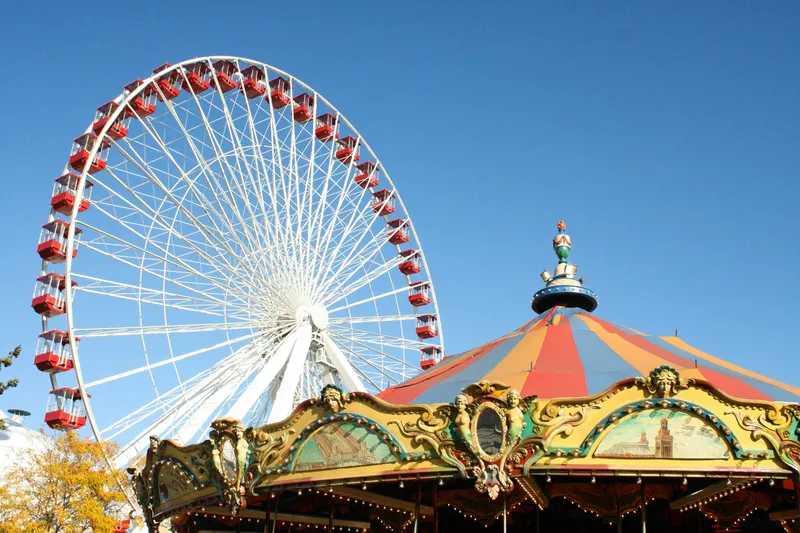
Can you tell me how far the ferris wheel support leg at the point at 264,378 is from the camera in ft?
60.0

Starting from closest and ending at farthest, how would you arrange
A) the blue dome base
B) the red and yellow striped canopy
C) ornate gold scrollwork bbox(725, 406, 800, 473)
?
ornate gold scrollwork bbox(725, 406, 800, 473)
the red and yellow striped canopy
the blue dome base

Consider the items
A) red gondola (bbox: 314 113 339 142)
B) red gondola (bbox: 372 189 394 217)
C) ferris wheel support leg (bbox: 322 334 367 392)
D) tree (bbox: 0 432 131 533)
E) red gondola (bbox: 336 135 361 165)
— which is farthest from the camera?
red gondola (bbox: 372 189 394 217)

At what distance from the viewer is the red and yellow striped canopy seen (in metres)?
10.4

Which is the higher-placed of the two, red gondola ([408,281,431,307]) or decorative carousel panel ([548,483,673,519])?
red gondola ([408,281,431,307])

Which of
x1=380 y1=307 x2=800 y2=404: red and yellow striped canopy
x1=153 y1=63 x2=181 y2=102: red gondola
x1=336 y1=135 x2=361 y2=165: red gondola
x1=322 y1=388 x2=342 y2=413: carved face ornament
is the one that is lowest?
x1=322 y1=388 x2=342 y2=413: carved face ornament

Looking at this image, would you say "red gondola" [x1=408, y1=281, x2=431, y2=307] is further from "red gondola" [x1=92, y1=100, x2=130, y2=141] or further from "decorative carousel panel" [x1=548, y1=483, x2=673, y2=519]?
"decorative carousel panel" [x1=548, y1=483, x2=673, y2=519]

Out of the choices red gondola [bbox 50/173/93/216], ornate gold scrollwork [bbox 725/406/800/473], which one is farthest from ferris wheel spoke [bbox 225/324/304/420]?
ornate gold scrollwork [bbox 725/406/800/473]

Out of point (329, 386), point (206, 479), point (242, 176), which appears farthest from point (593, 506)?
point (242, 176)

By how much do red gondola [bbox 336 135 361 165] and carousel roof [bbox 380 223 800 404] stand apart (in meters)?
12.7

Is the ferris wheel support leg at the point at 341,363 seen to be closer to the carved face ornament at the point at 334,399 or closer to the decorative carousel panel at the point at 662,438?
the carved face ornament at the point at 334,399

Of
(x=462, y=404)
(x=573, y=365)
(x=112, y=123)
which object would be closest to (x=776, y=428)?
(x=573, y=365)

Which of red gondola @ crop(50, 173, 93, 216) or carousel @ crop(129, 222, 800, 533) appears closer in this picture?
carousel @ crop(129, 222, 800, 533)

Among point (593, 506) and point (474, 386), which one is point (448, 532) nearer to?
point (593, 506)

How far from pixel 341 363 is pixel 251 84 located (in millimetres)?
7381
